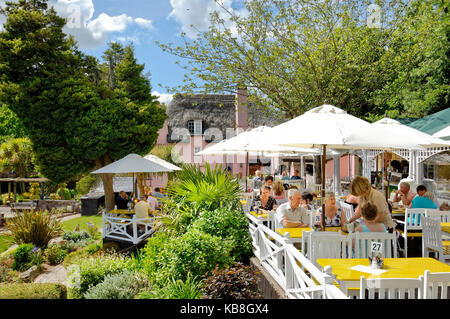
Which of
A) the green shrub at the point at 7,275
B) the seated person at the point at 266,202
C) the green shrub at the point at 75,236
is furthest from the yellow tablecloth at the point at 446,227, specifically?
the green shrub at the point at 75,236

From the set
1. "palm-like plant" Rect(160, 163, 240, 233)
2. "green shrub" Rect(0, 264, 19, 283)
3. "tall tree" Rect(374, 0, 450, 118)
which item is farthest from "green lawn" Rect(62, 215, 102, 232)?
"tall tree" Rect(374, 0, 450, 118)

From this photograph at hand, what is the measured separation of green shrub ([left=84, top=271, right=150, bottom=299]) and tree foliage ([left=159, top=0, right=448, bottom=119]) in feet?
28.4

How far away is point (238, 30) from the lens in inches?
545

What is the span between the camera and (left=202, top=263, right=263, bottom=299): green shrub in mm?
4531

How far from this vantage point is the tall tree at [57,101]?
16.9 m

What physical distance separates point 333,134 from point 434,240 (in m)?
2.38

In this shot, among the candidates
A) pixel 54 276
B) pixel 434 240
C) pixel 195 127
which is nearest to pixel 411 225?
pixel 434 240

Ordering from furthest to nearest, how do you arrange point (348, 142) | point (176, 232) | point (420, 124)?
point (420, 124) < point (176, 232) < point (348, 142)

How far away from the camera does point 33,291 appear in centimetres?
591

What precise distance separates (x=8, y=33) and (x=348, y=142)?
702 inches

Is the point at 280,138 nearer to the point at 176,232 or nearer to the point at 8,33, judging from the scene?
the point at 176,232

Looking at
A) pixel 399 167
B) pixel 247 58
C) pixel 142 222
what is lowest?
pixel 142 222

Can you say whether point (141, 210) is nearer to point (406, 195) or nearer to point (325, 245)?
point (406, 195)
